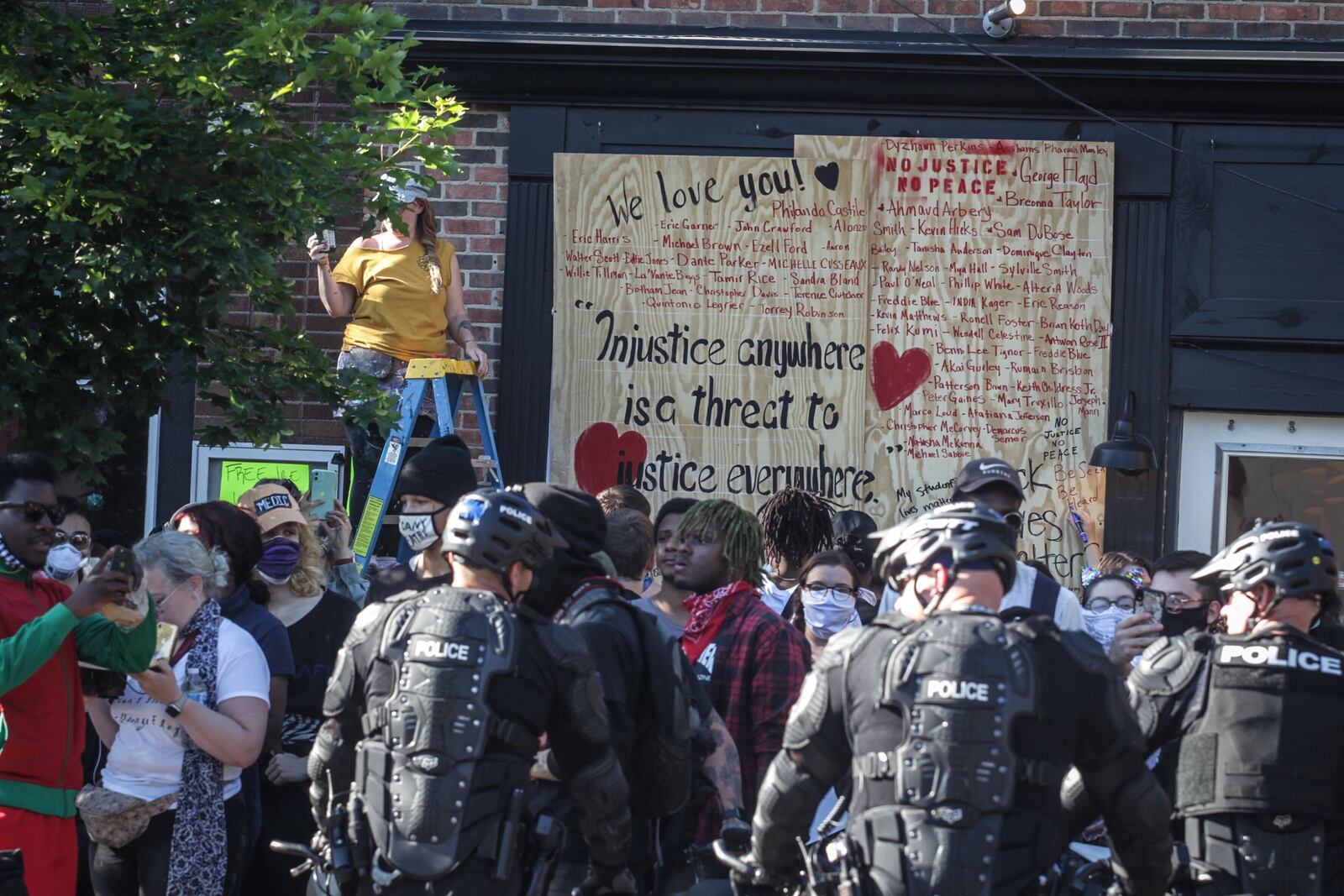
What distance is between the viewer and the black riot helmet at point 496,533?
→ 434 cm

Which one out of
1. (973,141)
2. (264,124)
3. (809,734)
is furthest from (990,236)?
(809,734)

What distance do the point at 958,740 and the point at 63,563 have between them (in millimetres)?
4470

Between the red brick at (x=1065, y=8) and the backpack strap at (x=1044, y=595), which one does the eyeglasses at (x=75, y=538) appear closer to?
the backpack strap at (x=1044, y=595)

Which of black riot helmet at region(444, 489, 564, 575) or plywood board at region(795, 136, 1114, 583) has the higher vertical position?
plywood board at region(795, 136, 1114, 583)

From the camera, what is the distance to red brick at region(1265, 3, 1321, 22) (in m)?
9.16

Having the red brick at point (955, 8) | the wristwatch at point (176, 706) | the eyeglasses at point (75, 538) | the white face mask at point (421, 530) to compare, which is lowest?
the wristwatch at point (176, 706)

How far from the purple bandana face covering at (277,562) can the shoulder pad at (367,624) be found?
1.96 metres

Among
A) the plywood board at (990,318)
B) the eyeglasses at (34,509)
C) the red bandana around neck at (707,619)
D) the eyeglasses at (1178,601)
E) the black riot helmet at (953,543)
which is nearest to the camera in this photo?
the black riot helmet at (953,543)

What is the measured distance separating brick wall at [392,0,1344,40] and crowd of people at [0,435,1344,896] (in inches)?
154

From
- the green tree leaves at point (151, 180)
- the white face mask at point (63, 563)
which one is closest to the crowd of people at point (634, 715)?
the green tree leaves at point (151, 180)

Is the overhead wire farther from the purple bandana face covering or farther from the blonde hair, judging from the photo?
the purple bandana face covering

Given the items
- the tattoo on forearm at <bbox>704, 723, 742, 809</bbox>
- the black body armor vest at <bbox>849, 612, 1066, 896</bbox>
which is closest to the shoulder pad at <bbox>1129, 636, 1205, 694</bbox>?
the black body armor vest at <bbox>849, 612, 1066, 896</bbox>

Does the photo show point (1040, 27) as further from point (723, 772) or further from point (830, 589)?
point (723, 772)

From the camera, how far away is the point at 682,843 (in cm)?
534
